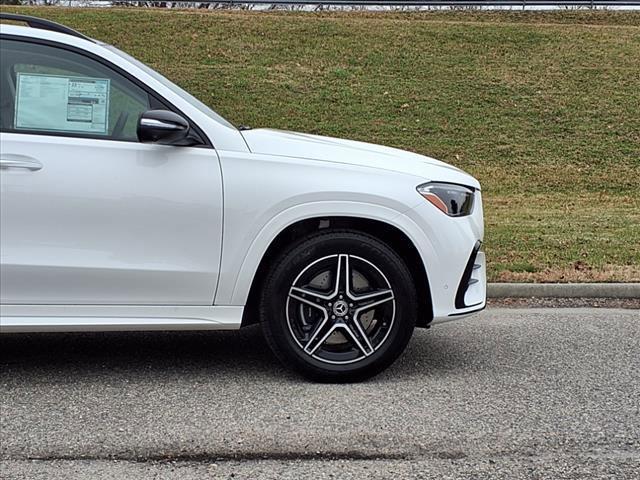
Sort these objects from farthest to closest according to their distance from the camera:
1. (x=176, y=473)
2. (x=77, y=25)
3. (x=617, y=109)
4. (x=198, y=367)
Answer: (x=77, y=25)
(x=617, y=109)
(x=198, y=367)
(x=176, y=473)

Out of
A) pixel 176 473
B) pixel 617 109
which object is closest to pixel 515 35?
pixel 617 109

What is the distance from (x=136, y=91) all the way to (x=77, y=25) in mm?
19051

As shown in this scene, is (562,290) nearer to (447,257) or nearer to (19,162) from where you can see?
(447,257)

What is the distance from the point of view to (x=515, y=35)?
22109mm

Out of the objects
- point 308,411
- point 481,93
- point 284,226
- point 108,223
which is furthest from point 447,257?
point 481,93

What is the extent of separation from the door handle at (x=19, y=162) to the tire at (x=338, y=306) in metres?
1.33

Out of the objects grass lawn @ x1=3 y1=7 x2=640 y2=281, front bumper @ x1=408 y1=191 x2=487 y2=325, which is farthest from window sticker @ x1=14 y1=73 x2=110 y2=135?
grass lawn @ x1=3 y1=7 x2=640 y2=281

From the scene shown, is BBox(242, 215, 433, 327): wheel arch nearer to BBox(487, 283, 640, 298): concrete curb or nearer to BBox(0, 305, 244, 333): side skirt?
BBox(0, 305, 244, 333): side skirt

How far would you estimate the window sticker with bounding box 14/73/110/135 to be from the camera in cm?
405

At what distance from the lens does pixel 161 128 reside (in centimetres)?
397

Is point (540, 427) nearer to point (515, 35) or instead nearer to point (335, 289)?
point (335, 289)

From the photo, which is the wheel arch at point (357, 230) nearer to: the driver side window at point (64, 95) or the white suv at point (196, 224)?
the white suv at point (196, 224)

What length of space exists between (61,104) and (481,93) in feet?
48.6

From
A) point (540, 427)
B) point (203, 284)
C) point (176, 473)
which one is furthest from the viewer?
point (203, 284)
